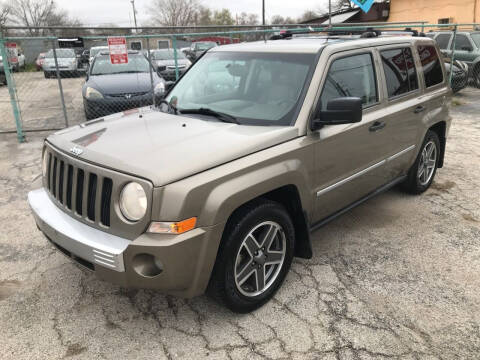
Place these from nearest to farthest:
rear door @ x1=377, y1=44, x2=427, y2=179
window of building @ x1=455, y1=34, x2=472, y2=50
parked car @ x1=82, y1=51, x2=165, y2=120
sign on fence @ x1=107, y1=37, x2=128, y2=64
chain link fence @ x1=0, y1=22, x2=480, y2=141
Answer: rear door @ x1=377, y1=44, x2=427, y2=179
sign on fence @ x1=107, y1=37, x2=128, y2=64
chain link fence @ x1=0, y1=22, x2=480, y2=141
parked car @ x1=82, y1=51, x2=165, y2=120
window of building @ x1=455, y1=34, x2=472, y2=50

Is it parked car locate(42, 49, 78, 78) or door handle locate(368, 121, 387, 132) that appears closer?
door handle locate(368, 121, 387, 132)

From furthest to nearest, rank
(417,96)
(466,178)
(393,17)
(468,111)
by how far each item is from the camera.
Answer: (393,17) < (468,111) < (466,178) < (417,96)

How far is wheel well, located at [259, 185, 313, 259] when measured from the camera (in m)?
2.96

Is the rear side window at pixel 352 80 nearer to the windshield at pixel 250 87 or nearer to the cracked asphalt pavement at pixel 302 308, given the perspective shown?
the windshield at pixel 250 87

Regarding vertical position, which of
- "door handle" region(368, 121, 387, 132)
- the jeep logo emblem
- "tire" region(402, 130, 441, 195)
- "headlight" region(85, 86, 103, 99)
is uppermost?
"headlight" region(85, 86, 103, 99)

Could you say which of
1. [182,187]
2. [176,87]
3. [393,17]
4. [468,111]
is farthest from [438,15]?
[182,187]

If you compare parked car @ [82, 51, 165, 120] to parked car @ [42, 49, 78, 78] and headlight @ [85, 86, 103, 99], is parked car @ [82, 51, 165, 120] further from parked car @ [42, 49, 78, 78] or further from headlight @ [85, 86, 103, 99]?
parked car @ [42, 49, 78, 78]

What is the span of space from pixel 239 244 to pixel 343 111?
1.16 m

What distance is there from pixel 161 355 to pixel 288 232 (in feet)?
3.90

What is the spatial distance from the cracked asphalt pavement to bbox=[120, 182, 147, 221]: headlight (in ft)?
2.88

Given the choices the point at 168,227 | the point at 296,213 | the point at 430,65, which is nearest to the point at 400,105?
the point at 430,65

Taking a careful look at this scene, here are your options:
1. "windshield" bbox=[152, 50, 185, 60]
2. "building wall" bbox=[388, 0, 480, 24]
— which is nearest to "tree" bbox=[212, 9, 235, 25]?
"building wall" bbox=[388, 0, 480, 24]

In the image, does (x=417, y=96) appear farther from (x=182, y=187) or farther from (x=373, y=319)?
(x=182, y=187)

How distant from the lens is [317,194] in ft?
10.4
